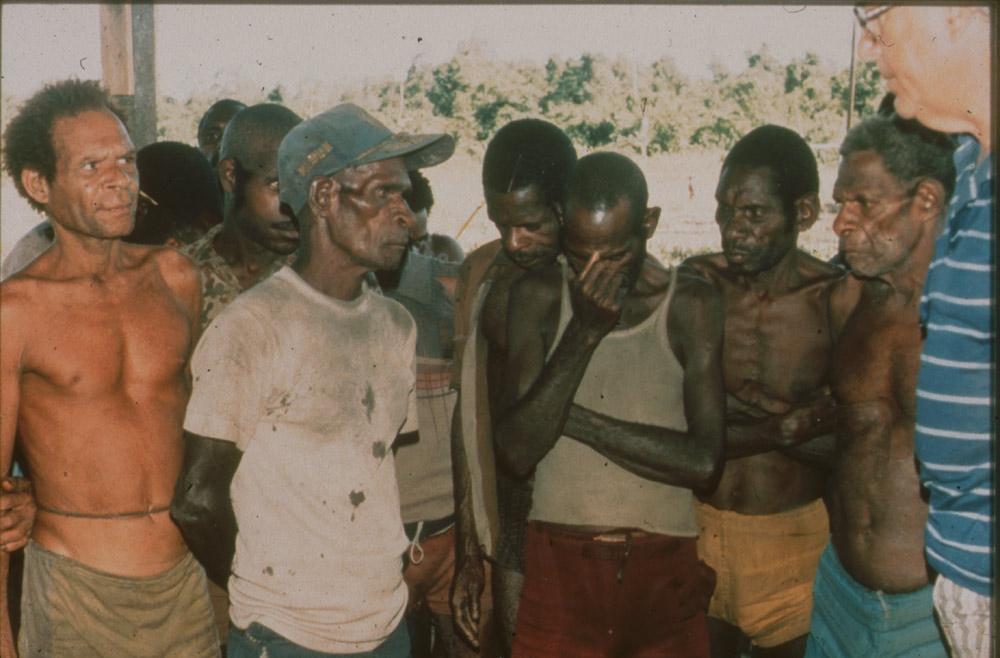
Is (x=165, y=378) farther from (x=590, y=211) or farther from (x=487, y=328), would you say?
(x=590, y=211)

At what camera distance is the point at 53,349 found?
2.73 m

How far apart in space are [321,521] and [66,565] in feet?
2.66

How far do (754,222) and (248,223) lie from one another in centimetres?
190

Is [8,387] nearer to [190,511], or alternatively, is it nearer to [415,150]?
[190,511]

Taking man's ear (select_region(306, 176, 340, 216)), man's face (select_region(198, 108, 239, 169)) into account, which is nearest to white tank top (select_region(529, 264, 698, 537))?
man's ear (select_region(306, 176, 340, 216))

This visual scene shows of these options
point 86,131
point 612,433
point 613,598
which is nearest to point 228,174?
point 86,131

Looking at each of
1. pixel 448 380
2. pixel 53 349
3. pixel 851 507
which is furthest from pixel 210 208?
pixel 851 507

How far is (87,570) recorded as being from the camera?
2770mm

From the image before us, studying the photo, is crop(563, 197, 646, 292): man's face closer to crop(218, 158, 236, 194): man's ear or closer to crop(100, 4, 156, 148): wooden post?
crop(218, 158, 236, 194): man's ear

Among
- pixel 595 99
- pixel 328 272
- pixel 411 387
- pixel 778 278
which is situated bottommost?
pixel 411 387

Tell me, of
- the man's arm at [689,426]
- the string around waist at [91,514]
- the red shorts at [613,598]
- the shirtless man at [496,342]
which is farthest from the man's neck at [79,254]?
the red shorts at [613,598]

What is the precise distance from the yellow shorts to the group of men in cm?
1

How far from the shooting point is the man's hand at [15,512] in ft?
8.87

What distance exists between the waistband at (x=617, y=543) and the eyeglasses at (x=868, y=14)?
1.60 m
